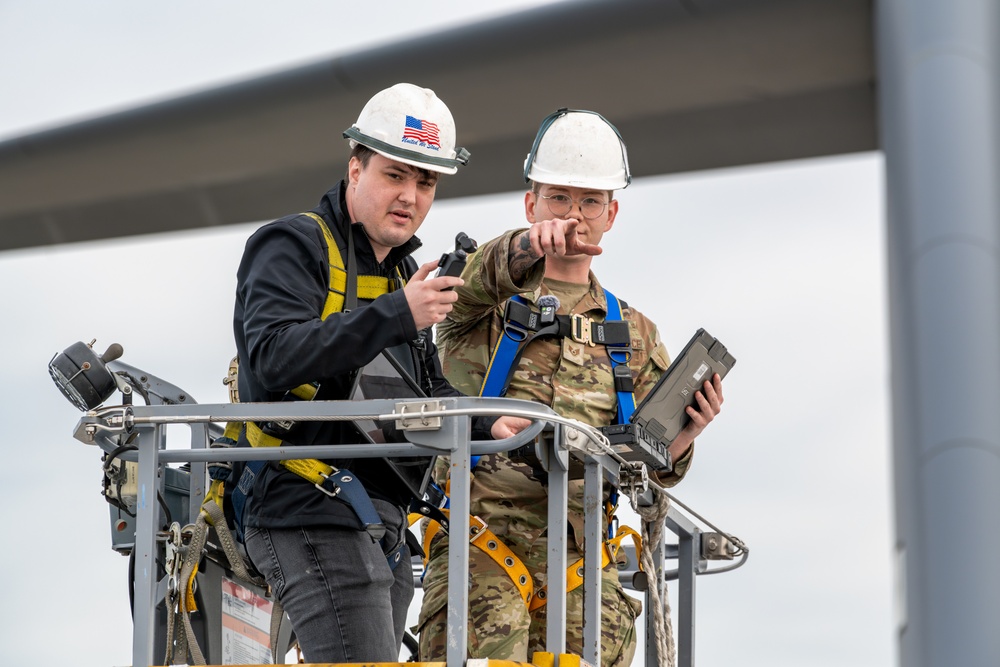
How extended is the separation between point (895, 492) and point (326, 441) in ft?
5.11

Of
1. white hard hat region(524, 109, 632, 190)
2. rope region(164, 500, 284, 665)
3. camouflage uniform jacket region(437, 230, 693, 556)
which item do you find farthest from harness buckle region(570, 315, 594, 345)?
rope region(164, 500, 284, 665)

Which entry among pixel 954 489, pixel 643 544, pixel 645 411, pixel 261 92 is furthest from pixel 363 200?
pixel 261 92

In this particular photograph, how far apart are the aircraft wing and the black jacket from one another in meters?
2.64

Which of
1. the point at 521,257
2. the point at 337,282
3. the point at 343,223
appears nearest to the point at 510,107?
the point at 521,257

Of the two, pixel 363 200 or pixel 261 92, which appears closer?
pixel 363 200

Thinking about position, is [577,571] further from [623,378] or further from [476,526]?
[623,378]

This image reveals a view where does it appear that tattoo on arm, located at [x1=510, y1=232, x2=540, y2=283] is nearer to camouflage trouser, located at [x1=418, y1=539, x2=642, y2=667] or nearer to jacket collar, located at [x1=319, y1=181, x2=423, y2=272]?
jacket collar, located at [x1=319, y1=181, x2=423, y2=272]

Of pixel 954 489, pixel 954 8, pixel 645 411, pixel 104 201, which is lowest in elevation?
pixel 954 489

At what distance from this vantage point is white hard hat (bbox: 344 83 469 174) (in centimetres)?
322

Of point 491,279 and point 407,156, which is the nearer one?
point 407,156

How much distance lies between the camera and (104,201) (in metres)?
8.09

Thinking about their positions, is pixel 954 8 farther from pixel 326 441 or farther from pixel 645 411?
pixel 326 441

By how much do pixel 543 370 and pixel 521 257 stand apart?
1.64 ft

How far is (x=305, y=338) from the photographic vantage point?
2.76 metres
